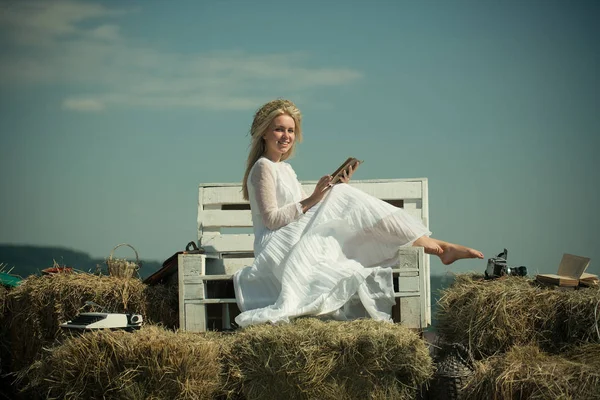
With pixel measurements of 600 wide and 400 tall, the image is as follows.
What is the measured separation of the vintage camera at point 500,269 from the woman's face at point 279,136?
152cm

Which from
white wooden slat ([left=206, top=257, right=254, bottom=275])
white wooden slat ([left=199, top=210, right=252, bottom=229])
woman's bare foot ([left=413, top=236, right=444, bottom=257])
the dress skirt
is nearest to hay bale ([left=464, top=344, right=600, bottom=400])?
the dress skirt

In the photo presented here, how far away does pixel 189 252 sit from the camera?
5.23 meters

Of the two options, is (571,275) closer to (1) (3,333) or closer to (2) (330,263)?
(2) (330,263)

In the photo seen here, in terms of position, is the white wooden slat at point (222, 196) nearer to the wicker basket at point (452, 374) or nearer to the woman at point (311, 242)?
the woman at point (311, 242)

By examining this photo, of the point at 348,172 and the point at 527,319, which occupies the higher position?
the point at 348,172

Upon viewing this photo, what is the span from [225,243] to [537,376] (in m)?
2.99

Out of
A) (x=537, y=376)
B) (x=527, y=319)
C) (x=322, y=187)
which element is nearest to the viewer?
(x=537, y=376)

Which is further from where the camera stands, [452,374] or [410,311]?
[410,311]

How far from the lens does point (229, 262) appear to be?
5852 millimetres

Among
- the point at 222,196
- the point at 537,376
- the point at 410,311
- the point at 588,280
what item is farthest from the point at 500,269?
the point at 222,196

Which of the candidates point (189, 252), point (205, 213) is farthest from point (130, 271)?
point (205, 213)

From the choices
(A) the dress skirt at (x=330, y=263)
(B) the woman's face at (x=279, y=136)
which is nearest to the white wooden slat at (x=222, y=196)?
(B) the woman's face at (x=279, y=136)

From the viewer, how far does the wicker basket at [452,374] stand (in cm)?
422

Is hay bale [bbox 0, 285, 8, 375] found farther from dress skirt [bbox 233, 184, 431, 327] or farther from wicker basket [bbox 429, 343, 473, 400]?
wicker basket [bbox 429, 343, 473, 400]
